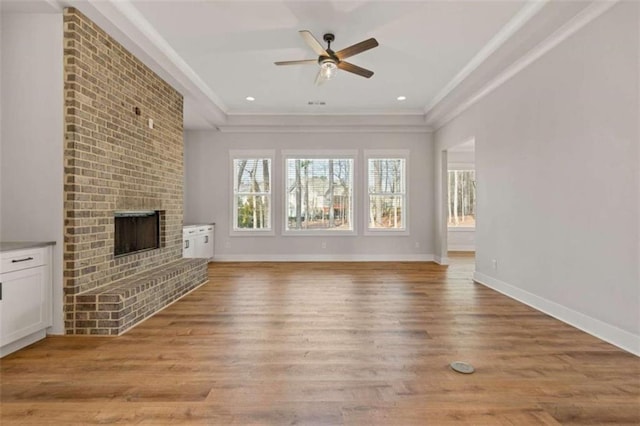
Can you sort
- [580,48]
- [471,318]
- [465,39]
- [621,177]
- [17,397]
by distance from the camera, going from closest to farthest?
[17,397]
[621,177]
[580,48]
[471,318]
[465,39]

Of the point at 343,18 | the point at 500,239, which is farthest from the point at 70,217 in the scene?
the point at 500,239

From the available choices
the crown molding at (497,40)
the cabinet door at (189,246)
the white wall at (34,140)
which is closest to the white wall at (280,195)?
the cabinet door at (189,246)

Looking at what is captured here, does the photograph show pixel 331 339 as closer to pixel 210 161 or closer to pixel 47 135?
pixel 47 135

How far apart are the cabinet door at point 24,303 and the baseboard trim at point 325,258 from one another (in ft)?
14.0

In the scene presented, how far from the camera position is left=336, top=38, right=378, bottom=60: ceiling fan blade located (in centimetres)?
322

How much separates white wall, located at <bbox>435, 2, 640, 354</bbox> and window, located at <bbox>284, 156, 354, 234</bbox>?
10.5 ft

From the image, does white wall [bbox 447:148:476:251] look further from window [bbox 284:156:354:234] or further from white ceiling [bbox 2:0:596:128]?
white ceiling [bbox 2:0:596:128]

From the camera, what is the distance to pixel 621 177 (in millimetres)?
2668

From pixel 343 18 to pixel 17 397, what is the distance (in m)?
3.95

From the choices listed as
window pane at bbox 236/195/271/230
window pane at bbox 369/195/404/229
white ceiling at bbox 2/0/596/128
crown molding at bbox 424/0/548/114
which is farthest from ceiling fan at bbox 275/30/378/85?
window pane at bbox 236/195/271/230

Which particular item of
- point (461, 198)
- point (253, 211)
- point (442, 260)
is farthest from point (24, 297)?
point (461, 198)

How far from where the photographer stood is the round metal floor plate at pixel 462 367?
2.22 m

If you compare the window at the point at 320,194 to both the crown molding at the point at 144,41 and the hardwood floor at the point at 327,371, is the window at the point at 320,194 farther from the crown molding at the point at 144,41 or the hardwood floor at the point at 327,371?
the hardwood floor at the point at 327,371

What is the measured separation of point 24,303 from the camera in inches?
101
